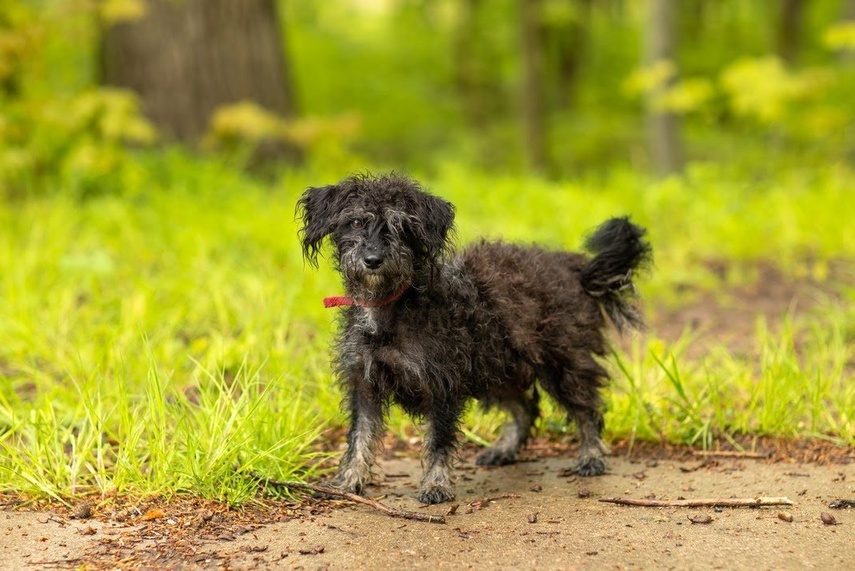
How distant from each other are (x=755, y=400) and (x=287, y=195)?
215 inches

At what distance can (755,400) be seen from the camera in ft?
16.4

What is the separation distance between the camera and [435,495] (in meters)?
4.17

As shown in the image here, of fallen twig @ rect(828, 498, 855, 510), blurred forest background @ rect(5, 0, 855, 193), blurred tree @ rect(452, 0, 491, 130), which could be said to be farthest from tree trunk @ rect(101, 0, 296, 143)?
blurred tree @ rect(452, 0, 491, 130)

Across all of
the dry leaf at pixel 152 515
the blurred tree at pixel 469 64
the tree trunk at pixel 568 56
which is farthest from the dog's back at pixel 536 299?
the tree trunk at pixel 568 56

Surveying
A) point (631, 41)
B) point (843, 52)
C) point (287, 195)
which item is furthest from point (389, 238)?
point (631, 41)

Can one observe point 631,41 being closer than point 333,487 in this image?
No

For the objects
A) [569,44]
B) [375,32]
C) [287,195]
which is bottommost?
[287,195]

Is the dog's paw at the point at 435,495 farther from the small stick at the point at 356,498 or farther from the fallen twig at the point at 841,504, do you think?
the fallen twig at the point at 841,504

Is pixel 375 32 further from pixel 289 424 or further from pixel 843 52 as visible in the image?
pixel 289 424

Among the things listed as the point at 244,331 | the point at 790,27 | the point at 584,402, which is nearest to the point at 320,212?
the point at 584,402

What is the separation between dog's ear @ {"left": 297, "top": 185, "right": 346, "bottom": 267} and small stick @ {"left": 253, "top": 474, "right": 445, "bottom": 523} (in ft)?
3.36

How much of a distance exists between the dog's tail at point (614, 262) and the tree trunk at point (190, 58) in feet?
21.0

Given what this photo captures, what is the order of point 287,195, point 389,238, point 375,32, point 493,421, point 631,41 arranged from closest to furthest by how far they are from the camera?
1. point 389,238
2. point 493,421
3. point 287,195
4. point 631,41
5. point 375,32

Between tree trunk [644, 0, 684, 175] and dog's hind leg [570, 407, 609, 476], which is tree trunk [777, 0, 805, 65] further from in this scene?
dog's hind leg [570, 407, 609, 476]
